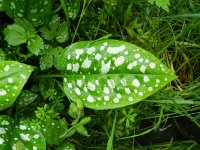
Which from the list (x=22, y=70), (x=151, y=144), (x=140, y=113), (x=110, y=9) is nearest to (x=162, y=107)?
(x=140, y=113)

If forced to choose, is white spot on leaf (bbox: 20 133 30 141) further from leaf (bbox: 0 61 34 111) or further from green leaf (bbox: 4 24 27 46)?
green leaf (bbox: 4 24 27 46)

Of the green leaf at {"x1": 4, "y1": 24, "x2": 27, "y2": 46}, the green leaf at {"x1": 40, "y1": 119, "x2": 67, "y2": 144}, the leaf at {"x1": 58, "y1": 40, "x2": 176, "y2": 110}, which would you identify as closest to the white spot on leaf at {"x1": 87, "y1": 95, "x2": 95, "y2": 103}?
the leaf at {"x1": 58, "y1": 40, "x2": 176, "y2": 110}

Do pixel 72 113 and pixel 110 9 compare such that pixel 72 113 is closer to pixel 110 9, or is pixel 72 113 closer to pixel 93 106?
pixel 93 106

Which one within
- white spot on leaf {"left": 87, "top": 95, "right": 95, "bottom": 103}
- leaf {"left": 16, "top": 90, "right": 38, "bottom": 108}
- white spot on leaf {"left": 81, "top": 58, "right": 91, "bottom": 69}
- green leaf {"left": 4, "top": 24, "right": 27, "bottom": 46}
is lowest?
leaf {"left": 16, "top": 90, "right": 38, "bottom": 108}

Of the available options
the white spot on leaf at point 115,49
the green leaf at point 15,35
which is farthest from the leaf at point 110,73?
the green leaf at point 15,35

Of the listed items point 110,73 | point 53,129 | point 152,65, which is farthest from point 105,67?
point 53,129

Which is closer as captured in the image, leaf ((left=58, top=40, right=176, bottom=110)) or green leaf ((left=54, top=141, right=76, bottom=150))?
leaf ((left=58, top=40, right=176, bottom=110))

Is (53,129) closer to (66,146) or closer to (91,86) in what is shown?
(66,146)
